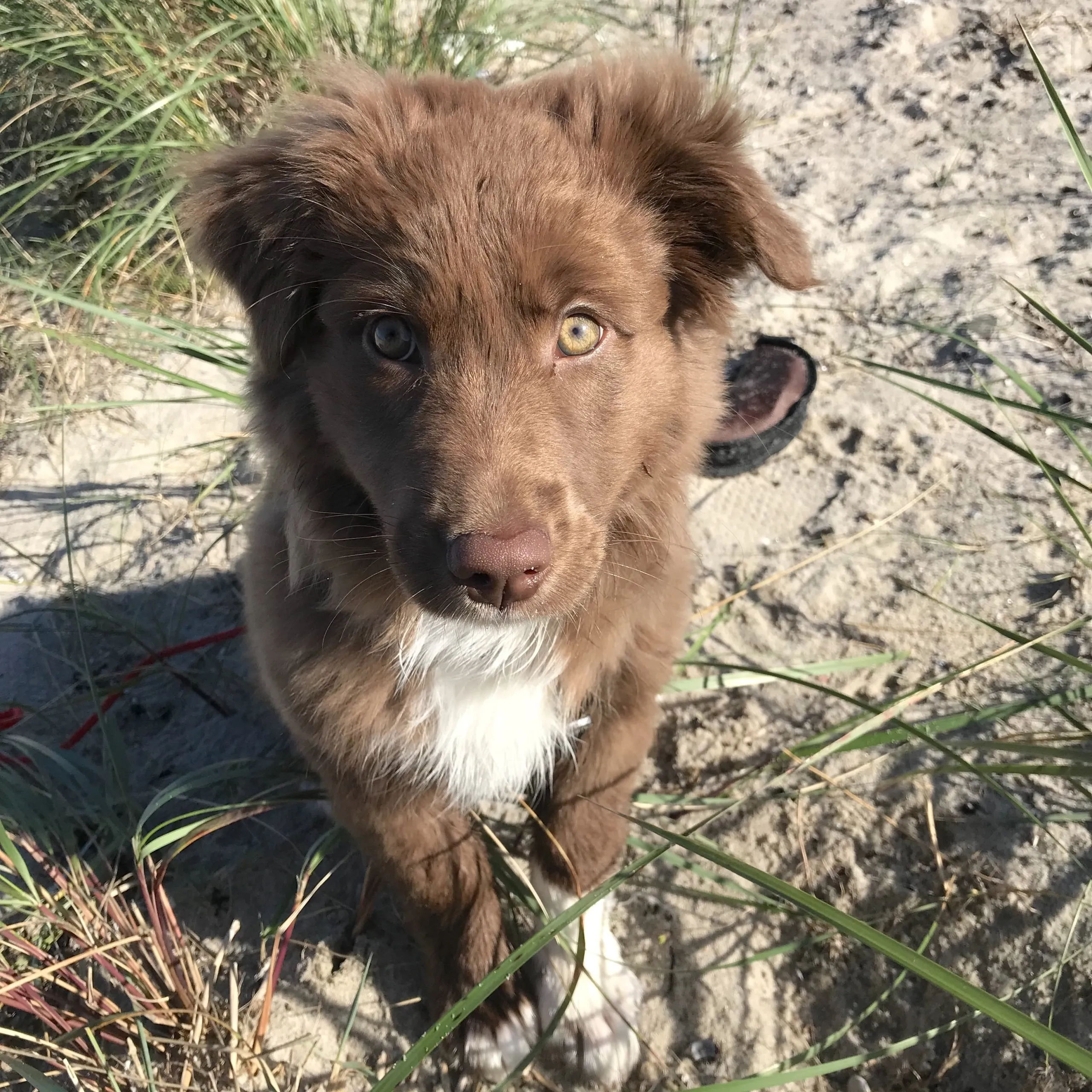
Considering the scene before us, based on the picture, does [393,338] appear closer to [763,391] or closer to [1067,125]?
[1067,125]

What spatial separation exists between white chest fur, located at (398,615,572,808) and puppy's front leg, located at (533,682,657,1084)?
19 centimetres

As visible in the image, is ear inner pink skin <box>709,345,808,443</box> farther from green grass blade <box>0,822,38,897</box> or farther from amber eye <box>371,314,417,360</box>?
green grass blade <box>0,822,38,897</box>

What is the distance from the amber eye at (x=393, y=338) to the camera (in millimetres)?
1882

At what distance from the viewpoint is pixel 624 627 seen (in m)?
2.24

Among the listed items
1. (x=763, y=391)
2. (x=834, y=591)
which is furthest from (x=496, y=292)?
(x=763, y=391)

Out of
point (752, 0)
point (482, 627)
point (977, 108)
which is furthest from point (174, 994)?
point (752, 0)

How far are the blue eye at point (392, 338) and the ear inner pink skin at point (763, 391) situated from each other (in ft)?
6.38

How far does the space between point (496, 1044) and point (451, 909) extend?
0.42m

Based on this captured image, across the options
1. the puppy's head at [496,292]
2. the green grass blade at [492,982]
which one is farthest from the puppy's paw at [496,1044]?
the puppy's head at [496,292]

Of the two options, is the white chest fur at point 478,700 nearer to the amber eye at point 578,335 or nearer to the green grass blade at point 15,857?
the amber eye at point 578,335

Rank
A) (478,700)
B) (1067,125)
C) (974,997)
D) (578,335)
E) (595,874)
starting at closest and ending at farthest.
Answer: (974,997), (578,335), (1067,125), (478,700), (595,874)

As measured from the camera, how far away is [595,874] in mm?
2557

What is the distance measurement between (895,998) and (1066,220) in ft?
12.2

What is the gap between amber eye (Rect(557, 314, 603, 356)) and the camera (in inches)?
74.3
